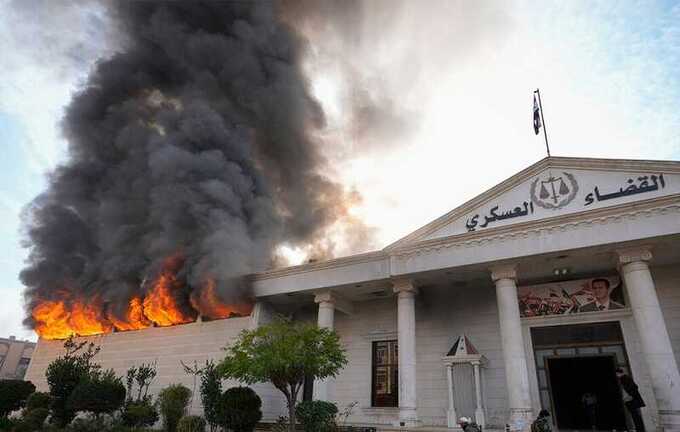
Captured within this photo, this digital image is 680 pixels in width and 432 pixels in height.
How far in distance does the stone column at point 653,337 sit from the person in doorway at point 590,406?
12.4ft

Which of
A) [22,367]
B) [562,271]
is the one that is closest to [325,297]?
[562,271]

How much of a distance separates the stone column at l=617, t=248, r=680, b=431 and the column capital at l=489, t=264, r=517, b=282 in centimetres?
346

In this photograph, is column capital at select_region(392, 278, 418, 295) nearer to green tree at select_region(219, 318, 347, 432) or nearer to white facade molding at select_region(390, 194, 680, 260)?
white facade molding at select_region(390, 194, 680, 260)

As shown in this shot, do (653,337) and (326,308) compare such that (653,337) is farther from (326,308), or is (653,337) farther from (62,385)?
(62,385)

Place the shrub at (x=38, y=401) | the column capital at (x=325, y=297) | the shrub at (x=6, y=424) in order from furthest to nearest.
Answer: the shrub at (x=38, y=401)
the column capital at (x=325, y=297)
the shrub at (x=6, y=424)

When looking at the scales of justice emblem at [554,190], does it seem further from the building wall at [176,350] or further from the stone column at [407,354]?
the building wall at [176,350]

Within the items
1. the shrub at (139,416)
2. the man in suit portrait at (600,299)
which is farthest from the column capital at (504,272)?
the shrub at (139,416)

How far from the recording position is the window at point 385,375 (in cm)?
1995

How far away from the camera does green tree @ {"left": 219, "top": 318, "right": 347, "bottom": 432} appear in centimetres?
1308

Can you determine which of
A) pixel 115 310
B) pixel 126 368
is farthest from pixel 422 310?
pixel 115 310

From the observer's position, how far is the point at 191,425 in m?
16.7

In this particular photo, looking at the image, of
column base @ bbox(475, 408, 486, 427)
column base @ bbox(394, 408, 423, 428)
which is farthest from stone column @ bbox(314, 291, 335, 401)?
column base @ bbox(475, 408, 486, 427)

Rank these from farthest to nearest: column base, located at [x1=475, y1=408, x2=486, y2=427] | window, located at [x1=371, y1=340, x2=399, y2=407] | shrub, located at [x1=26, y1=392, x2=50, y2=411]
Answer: shrub, located at [x1=26, y1=392, x2=50, y2=411] → window, located at [x1=371, y1=340, x2=399, y2=407] → column base, located at [x1=475, y1=408, x2=486, y2=427]

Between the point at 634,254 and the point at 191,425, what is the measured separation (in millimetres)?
17495
